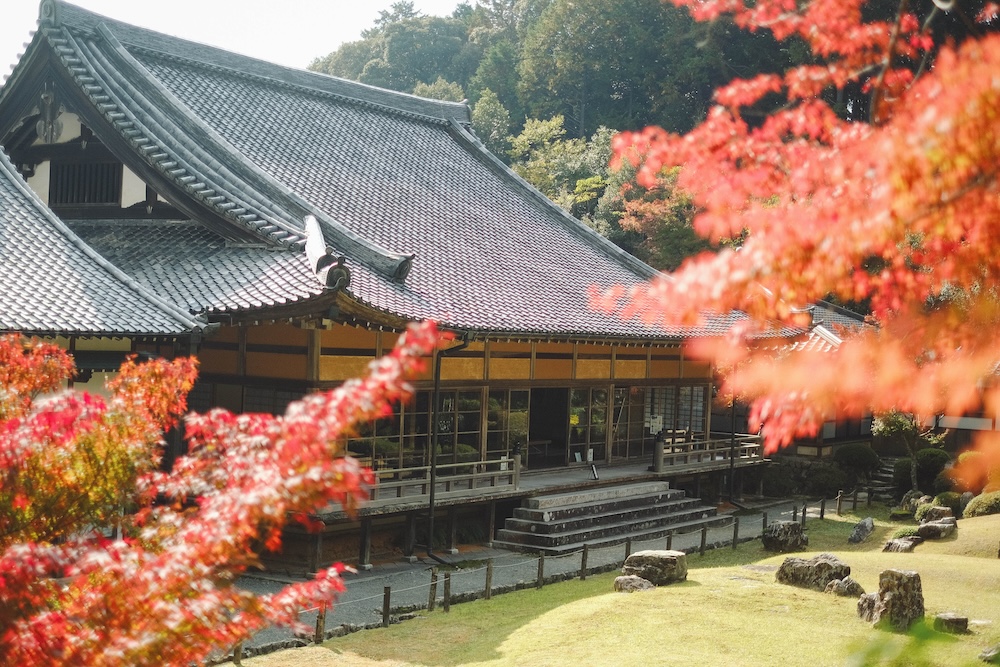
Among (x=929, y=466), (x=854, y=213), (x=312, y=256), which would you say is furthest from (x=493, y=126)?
(x=854, y=213)

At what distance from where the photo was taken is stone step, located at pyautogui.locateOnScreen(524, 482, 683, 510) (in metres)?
18.6

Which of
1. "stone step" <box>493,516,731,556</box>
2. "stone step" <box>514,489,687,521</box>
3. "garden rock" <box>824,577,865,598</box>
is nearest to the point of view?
"garden rock" <box>824,577,865,598</box>

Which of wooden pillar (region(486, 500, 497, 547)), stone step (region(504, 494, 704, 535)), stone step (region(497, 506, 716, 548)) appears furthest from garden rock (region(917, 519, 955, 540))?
wooden pillar (region(486, 500, 497, 547))

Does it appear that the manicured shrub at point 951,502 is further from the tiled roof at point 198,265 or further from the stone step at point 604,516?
the tiled roof at point 198,265

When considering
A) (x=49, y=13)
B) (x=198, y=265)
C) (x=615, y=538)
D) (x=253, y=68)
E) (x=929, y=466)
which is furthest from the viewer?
(x=929, y=466)

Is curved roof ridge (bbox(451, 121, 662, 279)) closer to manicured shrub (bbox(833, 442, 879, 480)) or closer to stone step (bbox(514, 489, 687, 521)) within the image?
stone step (bbox(514, 489, 687, 521))

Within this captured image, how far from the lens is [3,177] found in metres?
15.2

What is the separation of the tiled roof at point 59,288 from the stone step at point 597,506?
24.2ft

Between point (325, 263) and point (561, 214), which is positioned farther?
point (561, 214)

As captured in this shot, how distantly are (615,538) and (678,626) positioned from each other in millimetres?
6885

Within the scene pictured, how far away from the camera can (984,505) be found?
21.8 meters

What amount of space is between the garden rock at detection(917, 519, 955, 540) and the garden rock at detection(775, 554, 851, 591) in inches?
238

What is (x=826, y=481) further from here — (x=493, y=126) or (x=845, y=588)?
(x=493, y=126)

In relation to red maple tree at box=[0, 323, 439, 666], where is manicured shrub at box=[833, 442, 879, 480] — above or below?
below
